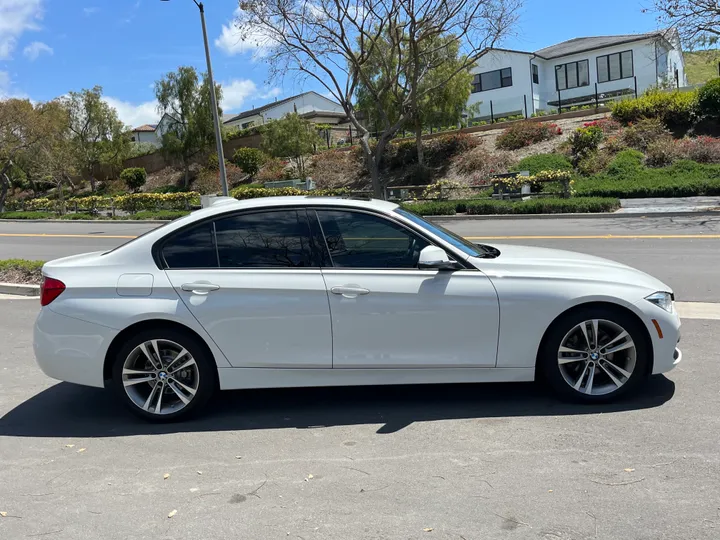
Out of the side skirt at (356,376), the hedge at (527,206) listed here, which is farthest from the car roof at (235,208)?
the hedge at (527,206)

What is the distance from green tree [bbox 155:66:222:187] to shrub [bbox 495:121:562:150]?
22.3 meters

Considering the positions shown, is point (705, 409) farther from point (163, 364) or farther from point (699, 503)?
point (163, 364)

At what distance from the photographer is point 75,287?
4.42m

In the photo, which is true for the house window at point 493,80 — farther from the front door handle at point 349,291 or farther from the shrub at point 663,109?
the front door handle at point 349,291

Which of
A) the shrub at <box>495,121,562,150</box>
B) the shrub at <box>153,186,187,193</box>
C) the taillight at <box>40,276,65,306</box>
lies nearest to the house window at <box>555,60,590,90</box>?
the shrub at <box>495,121,562,150</box>

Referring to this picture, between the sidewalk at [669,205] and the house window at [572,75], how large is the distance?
28.5 m

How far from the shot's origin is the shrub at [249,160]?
138 feet

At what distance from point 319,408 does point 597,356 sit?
204 centimetres

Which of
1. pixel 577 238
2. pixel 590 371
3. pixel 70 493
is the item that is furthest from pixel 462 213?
pixel 70 493

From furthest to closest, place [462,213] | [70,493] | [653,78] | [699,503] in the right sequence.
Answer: [653,78]
[462,213]
[70,493]
[699,503]

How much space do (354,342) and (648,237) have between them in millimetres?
11810

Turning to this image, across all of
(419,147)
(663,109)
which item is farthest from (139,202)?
(663,109)

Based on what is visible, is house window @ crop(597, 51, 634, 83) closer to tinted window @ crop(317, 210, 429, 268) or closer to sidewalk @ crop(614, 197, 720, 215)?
sidewalk @ crop(614, 197, 720, 215)

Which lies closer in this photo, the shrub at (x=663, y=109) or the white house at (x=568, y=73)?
the shrub at (x=663, y=109)
